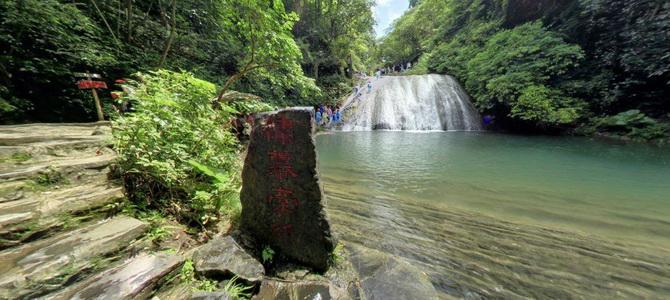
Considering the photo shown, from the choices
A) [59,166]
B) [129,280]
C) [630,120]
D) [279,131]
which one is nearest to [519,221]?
[279,131]

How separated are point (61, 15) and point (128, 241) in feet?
19.8

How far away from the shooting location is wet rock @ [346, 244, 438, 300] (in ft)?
5.97

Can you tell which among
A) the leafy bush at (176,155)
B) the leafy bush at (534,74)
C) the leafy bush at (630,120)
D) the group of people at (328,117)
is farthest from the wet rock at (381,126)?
the leafy bush at (176,155)

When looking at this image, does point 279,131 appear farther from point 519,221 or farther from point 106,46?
point 106,46

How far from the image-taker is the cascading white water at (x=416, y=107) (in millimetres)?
14641

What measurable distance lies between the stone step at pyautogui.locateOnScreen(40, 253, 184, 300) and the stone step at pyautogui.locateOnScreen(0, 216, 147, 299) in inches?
3.4

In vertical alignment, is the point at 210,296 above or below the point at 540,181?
above

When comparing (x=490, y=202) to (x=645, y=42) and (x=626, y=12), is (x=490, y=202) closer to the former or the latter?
(x=645, y=42)

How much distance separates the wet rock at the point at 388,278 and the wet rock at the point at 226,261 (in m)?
0.88

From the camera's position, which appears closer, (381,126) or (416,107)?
(381,126)

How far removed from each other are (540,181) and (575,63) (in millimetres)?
9773

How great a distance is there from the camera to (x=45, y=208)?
1.57 meters

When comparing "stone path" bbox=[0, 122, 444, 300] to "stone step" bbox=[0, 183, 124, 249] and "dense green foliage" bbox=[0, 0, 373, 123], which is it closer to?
"stone step" bbox=[0, 183, 124, 249]

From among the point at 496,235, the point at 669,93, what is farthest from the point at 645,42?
the point at 496,235
